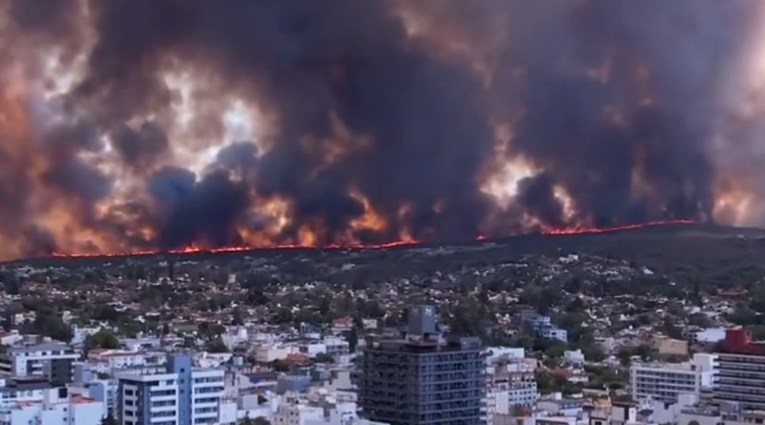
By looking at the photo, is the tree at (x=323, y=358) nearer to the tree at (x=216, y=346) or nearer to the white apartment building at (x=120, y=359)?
the tree at (x=216, y=346)

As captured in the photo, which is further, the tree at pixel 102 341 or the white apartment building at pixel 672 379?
the tree at pixel 102 341

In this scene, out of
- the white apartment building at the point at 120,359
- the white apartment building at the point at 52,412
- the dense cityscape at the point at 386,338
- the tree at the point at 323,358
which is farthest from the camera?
the tree at the point at 323,358

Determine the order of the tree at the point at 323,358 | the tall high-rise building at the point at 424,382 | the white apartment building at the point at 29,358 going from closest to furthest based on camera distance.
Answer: the tall high-rise building at the point at 424,382 < the white apartment building at the point at 29,358 < the tree at the point at 323,358

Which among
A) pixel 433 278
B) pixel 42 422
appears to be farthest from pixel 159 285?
pixel 42 422

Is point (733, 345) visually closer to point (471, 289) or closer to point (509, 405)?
point (509, 405)

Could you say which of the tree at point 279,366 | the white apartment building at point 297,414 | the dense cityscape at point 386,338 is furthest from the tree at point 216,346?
the white apartment building at point 297,414

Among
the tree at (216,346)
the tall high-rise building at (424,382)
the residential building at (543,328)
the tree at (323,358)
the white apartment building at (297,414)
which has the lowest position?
the white apartment building at (297,414)

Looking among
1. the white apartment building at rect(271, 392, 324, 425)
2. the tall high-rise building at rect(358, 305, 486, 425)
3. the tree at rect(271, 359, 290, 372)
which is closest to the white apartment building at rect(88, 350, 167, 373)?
the white apartment building at rect(271, 392, 324, 425)
